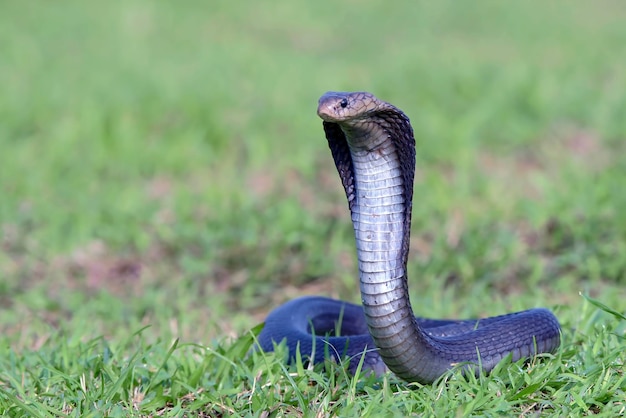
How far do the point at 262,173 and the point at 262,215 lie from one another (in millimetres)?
857

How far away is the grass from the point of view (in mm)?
3209

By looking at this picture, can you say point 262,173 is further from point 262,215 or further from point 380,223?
point 380,223

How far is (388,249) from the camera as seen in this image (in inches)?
112

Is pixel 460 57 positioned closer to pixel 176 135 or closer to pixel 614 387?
pixel 176 135

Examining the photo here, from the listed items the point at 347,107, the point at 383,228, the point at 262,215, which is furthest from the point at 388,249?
the point at 262,215

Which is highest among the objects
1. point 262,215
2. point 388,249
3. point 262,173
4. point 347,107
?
point 347,107

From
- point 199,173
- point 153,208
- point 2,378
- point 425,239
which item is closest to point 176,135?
point 199,173

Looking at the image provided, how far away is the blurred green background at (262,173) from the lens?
5.44 metres

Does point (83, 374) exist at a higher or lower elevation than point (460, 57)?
lower

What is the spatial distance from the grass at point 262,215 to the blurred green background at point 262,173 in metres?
0.02

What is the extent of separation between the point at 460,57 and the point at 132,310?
18.6 feet

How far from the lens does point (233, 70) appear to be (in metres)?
9.60

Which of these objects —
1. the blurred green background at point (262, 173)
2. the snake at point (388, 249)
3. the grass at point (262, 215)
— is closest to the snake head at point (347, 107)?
the snake at point (388, 249)

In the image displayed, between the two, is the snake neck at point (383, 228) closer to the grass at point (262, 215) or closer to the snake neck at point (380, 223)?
the snake neck at point (380, 223)
